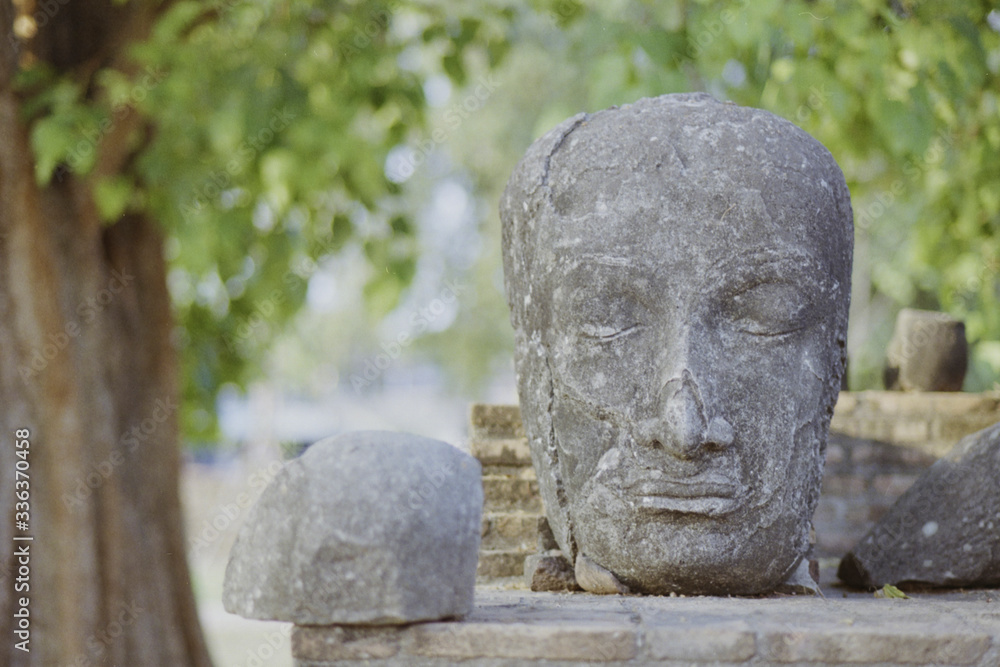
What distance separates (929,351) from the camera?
4613 mm

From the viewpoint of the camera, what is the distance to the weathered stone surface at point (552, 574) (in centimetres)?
292

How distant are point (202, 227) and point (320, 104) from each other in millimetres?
1193

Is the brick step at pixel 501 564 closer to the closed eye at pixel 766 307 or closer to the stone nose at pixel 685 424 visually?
the stone nose at pixel 685 424

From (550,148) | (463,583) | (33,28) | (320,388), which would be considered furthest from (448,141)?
(463,583)

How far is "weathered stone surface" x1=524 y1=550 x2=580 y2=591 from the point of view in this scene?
2918 mm

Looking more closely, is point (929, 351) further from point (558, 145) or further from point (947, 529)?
point (558, 145)

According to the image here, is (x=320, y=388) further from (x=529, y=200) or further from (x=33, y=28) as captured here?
(x=529, y=200)

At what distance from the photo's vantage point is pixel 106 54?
15.7ft

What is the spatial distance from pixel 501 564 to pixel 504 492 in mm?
346

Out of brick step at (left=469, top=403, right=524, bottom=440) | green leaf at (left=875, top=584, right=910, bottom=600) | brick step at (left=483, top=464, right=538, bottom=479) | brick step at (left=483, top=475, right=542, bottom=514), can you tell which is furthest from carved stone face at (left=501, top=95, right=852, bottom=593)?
brick step at (left=469, top=403, right=524, bottom=440)

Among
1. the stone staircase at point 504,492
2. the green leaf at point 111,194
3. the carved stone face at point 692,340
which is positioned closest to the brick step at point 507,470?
the stone staircase at point 504,492

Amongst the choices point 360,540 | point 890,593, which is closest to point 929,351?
point 890,593

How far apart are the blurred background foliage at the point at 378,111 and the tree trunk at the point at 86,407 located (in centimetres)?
23

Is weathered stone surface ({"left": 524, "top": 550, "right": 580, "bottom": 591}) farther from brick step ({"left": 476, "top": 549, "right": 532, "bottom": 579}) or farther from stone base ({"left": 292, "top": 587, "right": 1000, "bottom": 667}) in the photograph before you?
stone base ({"left": 292, "top": 587, "right": 1000, "bottom": 667})
